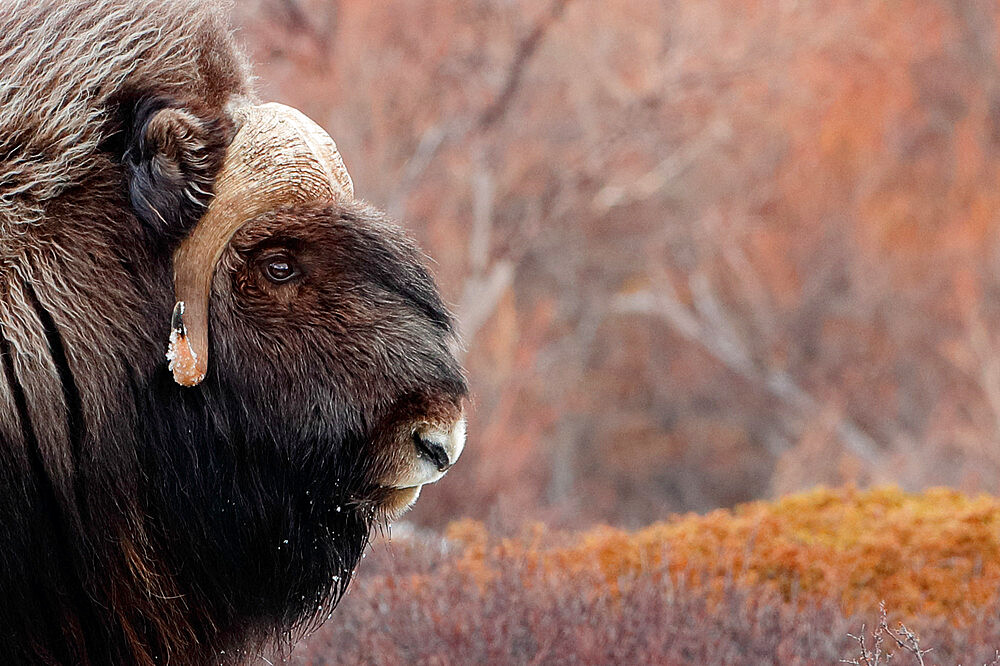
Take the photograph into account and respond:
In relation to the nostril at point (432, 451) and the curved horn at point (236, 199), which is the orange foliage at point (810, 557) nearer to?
the nostril at point (432, 451)

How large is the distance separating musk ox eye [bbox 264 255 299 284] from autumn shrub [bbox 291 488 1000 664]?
1.35m

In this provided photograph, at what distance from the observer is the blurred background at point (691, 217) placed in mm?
16266

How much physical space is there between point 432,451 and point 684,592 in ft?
6.24

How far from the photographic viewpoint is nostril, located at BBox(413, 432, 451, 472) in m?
2.73

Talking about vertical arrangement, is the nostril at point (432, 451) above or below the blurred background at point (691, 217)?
below

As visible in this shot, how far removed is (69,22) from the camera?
2871 mm

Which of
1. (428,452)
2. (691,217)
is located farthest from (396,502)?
(691,217)

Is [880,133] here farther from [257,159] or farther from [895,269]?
[257,159]

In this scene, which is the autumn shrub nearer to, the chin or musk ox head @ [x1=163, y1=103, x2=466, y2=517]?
the chin

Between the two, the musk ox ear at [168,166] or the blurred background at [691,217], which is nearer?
the musk ox ear at [168,166]

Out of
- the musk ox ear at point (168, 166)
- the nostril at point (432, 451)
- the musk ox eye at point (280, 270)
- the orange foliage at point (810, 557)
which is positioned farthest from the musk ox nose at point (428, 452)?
the orange foliage at point (810, 557)

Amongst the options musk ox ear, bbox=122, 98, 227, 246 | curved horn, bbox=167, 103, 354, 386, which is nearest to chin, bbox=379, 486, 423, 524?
curved horn, bbox=167, 103, 354, 386

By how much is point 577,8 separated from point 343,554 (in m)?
18.1

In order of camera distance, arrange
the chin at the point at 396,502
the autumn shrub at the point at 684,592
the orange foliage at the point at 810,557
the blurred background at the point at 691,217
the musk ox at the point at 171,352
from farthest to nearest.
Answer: the blurred background at the point at 691,217, the orange foliage at the point at 810,557, the autumn shrub at the point at 684,592, the chin at the point at 396,502, the musk ox at the point at 171,352
